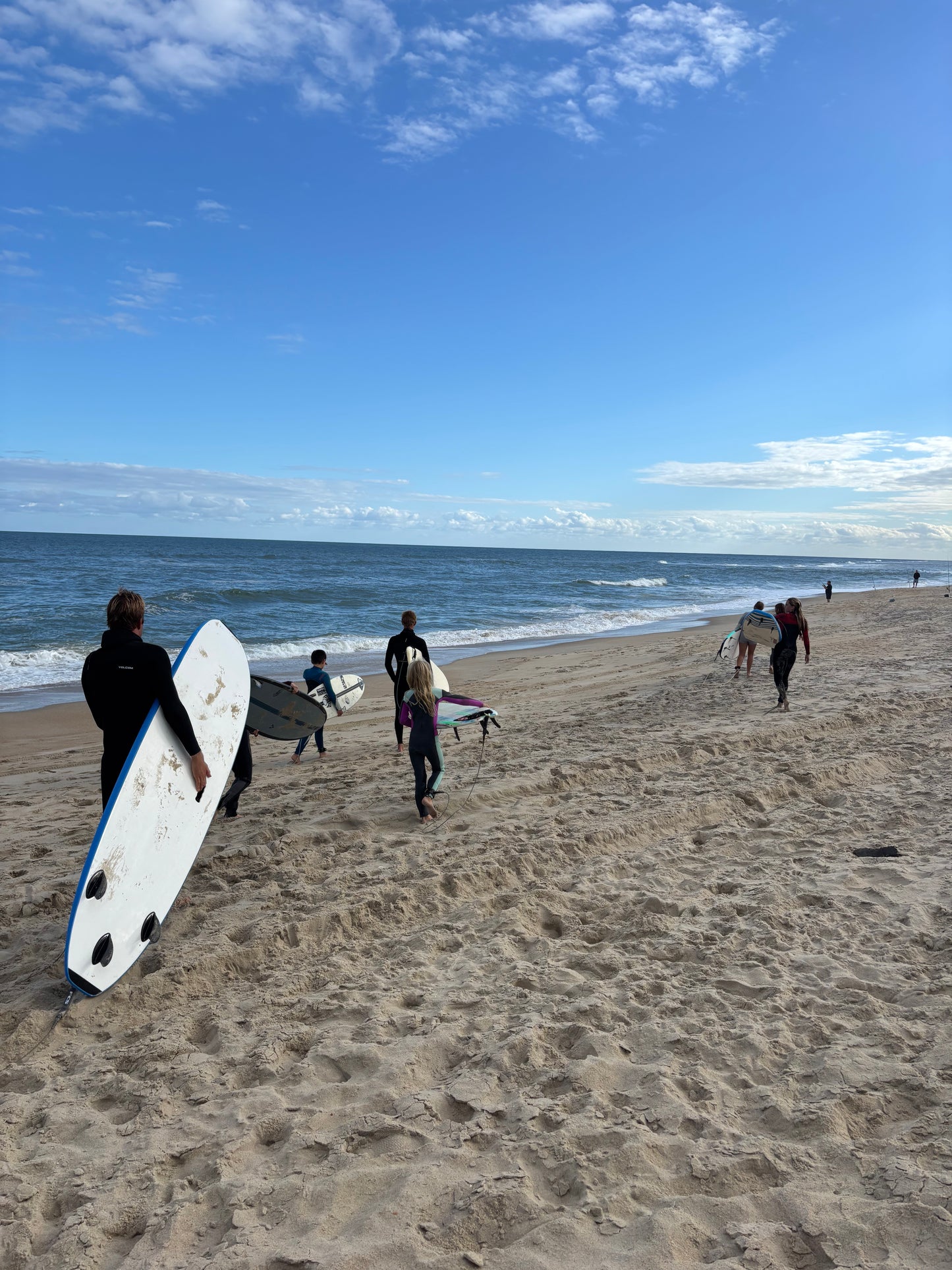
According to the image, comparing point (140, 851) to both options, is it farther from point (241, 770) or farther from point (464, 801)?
point (464, 801)

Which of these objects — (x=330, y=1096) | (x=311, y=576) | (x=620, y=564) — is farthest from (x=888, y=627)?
(x=620, y=564)

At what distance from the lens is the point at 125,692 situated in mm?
3795

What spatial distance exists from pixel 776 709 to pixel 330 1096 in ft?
25.0

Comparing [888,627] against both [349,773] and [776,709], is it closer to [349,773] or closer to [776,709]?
[776,709]

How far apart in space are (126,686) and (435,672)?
2.93 m

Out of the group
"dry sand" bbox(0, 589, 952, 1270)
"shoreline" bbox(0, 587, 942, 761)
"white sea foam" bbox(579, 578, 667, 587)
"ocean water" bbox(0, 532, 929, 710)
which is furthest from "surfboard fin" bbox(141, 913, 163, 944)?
"white sea foam" bbox(579, 578, 667, 587)

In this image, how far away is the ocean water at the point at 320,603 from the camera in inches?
730

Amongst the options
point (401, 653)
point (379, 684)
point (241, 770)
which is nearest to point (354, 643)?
point (379, 684)

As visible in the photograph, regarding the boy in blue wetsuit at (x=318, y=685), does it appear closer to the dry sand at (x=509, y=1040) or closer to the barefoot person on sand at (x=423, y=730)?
the dry sand at (x=509, y=1040)

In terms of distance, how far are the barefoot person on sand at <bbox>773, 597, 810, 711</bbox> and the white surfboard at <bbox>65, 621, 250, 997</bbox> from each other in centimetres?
685

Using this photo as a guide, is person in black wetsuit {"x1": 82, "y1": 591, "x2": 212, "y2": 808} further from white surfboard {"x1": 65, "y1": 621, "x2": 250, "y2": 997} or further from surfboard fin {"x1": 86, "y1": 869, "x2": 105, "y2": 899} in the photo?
surfboard fin {"x1": 86, "y1": 869, "x2": 105, "y2": 899}

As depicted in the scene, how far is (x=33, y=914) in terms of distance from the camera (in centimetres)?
441

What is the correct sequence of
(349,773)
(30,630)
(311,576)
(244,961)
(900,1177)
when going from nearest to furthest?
(900,1177) → (244,961) → (349,773) → (30,630) → (311,576)

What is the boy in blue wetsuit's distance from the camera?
7941 millimetres
